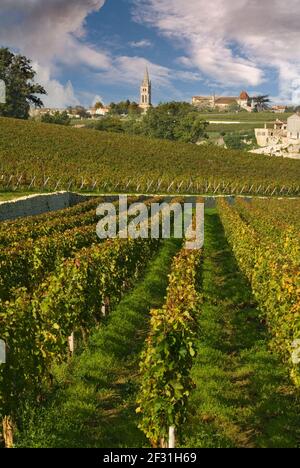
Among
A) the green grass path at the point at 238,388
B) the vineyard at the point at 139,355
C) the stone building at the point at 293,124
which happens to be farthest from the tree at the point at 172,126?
the green grass path at the point at 238,388

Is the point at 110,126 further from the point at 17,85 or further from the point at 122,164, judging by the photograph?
the point at 122,164

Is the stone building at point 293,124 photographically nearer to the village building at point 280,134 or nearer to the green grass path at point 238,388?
the village building at point 280,134

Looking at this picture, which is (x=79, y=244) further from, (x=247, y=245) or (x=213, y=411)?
(x=213, y=411)

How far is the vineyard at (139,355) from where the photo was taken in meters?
8.48

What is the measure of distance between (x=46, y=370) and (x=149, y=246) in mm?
13430

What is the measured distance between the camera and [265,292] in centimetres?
1450

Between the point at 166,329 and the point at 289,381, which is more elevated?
the point at 166,329

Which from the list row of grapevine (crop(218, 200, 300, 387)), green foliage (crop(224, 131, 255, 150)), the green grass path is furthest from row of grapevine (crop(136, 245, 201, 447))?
green foliage (crop(224, 131, 255, 150))

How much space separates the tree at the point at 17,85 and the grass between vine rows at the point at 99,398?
333 feet

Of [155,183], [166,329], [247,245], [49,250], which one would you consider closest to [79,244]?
[49,250]

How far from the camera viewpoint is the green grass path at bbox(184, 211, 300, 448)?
8859 millimetres

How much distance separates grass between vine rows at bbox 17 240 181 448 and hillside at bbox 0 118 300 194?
142 ft

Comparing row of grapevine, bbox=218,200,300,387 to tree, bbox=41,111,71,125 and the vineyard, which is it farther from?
tree, bbox=41,111,71,125
